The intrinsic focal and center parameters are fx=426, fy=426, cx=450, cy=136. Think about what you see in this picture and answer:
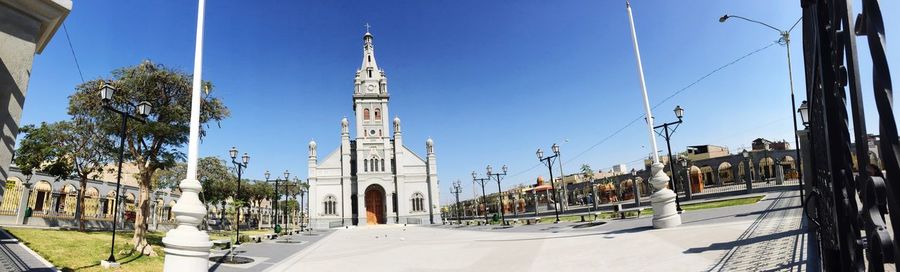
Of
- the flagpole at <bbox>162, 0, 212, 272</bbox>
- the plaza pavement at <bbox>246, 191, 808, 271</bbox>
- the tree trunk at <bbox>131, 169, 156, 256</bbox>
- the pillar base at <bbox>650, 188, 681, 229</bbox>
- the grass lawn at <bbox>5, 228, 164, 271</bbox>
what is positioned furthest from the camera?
the tree trunk at <bbox>131, 169, 156, 256</bbox>

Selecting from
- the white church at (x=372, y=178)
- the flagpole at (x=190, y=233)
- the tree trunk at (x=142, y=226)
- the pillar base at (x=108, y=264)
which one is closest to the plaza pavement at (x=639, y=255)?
the pillar base at (x=108, y=264)

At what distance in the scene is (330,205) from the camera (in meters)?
49.7

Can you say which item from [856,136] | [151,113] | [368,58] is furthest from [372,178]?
[856,136]

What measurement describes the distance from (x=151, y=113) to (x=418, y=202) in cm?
3689

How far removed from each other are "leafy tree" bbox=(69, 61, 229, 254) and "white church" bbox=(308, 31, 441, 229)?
33.3m

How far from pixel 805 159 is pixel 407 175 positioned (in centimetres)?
4410

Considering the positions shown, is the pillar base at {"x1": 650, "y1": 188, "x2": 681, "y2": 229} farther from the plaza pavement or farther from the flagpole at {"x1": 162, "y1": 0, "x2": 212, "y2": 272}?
the flagpole at {"x1": 162, "y1": 0, "x2": 212, "y2": 272}

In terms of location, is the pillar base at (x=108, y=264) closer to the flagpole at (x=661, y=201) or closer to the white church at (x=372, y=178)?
the flagpole at (x=661, y=201)

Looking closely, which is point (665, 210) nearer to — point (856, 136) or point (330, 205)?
point (856, 136)

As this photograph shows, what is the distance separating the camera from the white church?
4934 centimetres

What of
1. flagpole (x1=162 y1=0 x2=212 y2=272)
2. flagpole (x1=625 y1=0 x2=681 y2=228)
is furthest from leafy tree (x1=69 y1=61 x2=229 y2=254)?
flagpole (x1=625 y1=0 x2=681 y2=228)

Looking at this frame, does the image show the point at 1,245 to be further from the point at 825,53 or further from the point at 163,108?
the point at 825,53

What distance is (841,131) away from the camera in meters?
1.59

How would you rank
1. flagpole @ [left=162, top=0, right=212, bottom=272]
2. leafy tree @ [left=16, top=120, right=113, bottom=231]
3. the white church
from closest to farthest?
1. flagpole @ [left=162, top=0, right=212, bottom=272]
2. leafy tree @ [left=16, top=120, right=113, bottom=231]
3. the white church
